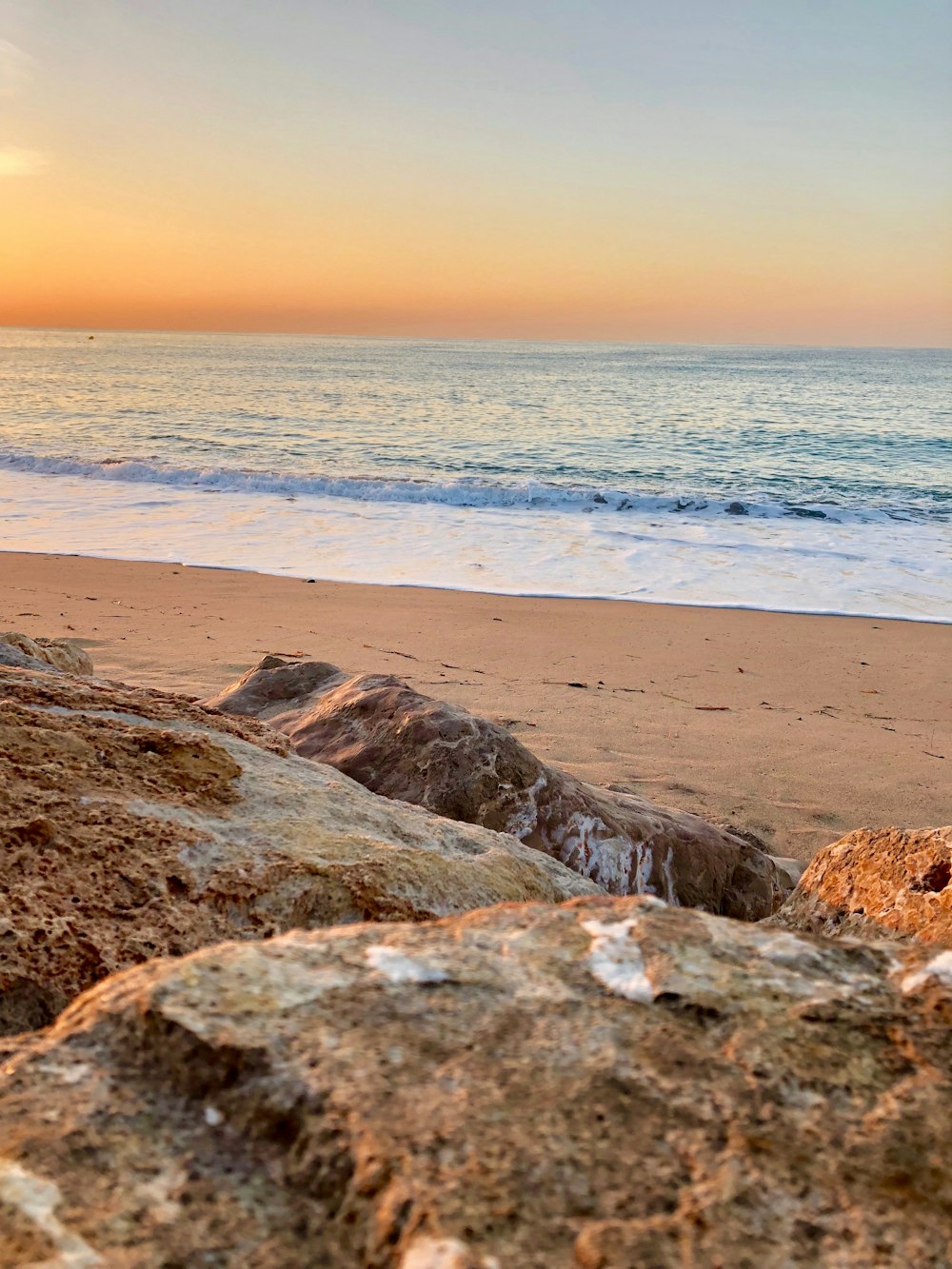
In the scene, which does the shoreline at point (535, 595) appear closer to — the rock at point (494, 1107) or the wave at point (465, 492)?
the wave at point (465, 492)

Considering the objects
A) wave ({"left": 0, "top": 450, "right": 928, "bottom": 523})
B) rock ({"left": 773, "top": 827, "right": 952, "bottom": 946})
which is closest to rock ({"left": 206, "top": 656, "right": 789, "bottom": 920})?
rock ({"left": 773, "top": 827, "right": 952, "bottom": 946})

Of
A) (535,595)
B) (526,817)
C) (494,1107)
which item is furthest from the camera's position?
(535,595)

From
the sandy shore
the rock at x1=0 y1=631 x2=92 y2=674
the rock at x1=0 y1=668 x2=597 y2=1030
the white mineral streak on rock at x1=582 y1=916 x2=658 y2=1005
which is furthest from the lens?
the sandy shore

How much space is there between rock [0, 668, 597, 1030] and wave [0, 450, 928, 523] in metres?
13.0

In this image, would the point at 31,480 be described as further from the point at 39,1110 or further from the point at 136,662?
the point at 39,1110

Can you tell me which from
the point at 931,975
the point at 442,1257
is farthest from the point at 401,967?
the point at 931,975

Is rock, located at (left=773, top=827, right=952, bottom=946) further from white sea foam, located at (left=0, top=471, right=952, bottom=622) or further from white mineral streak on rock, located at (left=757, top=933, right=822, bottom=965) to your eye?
white sea foam, located at (left=0, top=471, right=952, bottom=622)

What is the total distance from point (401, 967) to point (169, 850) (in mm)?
784

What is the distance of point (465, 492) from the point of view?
16.0m

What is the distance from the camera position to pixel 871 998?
1066 millimetres

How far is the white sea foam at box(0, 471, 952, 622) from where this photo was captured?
9266 millimetres

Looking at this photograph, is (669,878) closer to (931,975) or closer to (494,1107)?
(931,975)

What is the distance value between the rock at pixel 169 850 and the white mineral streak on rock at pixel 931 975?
92cm

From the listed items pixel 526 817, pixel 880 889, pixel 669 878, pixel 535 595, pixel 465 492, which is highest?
pixel 465 492
